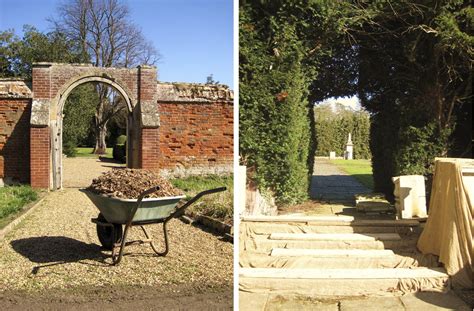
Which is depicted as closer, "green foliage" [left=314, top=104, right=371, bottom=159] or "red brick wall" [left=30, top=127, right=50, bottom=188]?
"red brick wall" [left=30, top=127, right=50, bottom=188]

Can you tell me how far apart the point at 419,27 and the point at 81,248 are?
3879 millimetres

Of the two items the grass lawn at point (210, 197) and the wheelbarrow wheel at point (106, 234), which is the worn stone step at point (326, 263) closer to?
the grass lawn at point (210, 197)

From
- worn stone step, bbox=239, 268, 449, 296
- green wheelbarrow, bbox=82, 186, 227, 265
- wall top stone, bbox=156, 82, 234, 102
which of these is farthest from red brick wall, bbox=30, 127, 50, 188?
worn stone step, bbox=239, 268, 449, 296

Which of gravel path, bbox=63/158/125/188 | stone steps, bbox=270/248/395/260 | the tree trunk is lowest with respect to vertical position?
stone steps, bbox=270/248/395/260

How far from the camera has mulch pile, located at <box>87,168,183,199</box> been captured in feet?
9.58

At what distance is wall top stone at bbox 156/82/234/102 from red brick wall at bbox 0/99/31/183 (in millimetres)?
1254

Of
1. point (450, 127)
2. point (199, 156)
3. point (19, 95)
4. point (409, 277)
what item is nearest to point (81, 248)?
point (199, 156)

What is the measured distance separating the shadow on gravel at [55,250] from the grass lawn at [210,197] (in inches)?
32.2

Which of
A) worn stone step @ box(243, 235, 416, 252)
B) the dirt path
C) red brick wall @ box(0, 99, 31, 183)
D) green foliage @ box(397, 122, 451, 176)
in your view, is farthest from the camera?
green foliage @ box(397, 122, 451, 176)

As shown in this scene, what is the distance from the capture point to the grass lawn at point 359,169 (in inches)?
340

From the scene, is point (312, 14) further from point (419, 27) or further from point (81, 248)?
point (81, 248)

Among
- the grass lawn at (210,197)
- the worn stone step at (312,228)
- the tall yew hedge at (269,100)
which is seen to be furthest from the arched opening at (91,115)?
the worn stone step at (312,228)

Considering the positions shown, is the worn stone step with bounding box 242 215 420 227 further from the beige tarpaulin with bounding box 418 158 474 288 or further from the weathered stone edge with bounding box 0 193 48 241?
the weathered stone edge with bounding box 0 193 48 241

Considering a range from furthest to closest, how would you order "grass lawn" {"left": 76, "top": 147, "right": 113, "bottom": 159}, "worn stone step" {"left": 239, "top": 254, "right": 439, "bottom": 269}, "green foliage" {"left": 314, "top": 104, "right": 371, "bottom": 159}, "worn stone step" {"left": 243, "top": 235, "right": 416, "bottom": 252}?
"green foliage" {"left": 314, "top": 104, "right": 371, "bottom": 159}
"grass lawn" {"left": 76, "top": 147, "right": 113, "bottom": 159}
"worn stone step" {"left": 243, "top": 235, "right": 416, "bottom": 252}
"worn stone step" {"left": 239, "top": 254, "right": 439, "bottom": 269}
